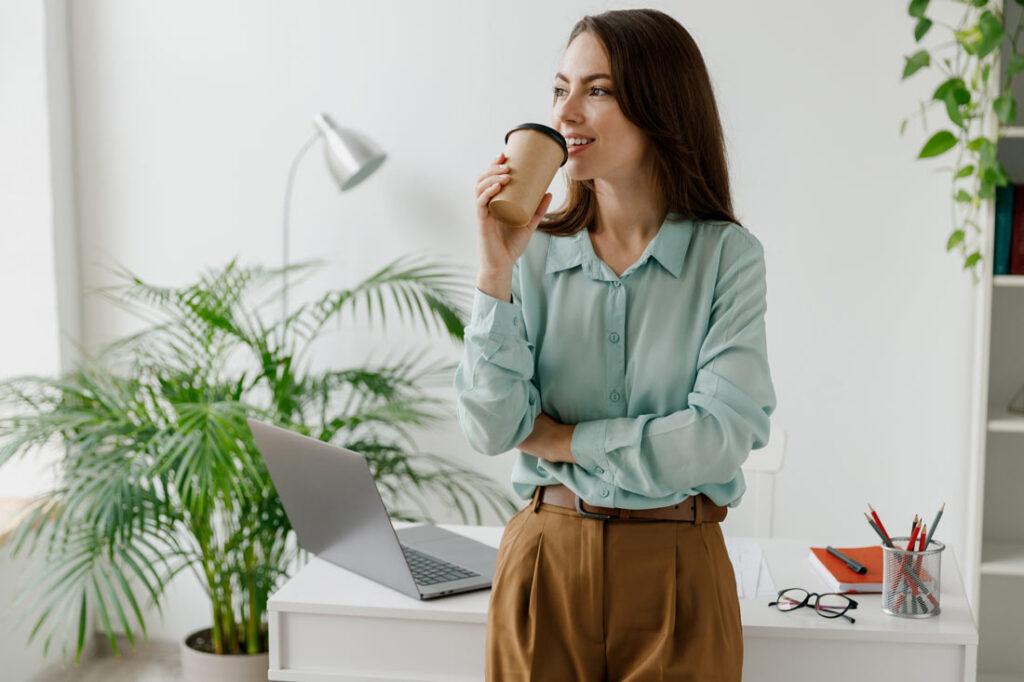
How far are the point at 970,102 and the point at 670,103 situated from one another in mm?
1554

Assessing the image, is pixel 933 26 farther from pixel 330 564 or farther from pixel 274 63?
pixel 330 564

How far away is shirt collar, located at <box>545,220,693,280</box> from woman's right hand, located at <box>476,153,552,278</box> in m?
0.06

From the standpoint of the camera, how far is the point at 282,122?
308 cm

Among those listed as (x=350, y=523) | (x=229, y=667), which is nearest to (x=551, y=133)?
(x=350, y=523)

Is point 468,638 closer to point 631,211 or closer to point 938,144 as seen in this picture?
point 631,211

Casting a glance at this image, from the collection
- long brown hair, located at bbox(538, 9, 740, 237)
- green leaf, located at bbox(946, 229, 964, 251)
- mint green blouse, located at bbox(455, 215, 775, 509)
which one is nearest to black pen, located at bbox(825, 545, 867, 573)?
mint green blouse, located at bbox(455, 215, 775, 509)

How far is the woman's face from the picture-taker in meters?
1.23

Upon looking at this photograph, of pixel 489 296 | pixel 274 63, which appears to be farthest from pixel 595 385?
pixel 274 63

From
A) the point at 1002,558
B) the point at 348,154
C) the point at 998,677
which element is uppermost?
the point at 348,154

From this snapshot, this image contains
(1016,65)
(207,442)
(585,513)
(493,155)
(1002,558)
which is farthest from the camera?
(493,155)

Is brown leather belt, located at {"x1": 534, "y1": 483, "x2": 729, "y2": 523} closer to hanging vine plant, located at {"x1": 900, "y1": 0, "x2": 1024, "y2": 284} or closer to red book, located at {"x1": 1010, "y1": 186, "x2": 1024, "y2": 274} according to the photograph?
hanging vine plant, located at {"x1": 900, "y1": 0, "x2": 1024, "y2": 284}

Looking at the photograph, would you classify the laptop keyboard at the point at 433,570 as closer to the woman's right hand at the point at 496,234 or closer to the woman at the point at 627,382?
the woman at the point at 627,382

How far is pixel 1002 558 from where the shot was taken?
8.61ft

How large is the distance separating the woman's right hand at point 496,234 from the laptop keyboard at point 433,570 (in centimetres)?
60
